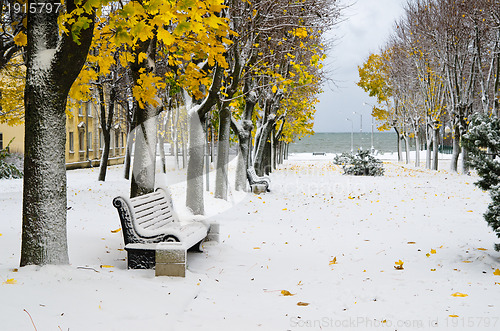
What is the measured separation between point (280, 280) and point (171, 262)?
148 centimetres

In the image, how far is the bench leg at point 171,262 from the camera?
5.64m

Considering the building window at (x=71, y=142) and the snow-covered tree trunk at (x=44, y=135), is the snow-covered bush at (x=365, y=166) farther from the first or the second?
the snow-covered tree trunk at (x=44, y=135)

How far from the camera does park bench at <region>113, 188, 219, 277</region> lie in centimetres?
565

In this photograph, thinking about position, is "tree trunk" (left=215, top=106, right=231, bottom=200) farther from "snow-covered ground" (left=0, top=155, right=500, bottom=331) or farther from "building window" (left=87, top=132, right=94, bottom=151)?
"building window" (left=87, top=132, right=94, bottom=151)

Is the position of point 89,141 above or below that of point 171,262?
above

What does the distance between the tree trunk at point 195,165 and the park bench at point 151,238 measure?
3.75 m

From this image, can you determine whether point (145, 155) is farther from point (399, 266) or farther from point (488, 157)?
point (488, 157)

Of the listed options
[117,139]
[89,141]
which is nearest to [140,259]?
[89,141]

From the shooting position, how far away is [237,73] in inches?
467

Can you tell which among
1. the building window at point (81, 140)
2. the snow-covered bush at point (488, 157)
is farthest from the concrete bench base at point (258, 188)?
the building window at point (81, 140)

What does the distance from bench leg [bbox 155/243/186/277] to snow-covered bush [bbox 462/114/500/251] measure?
13.4 feet

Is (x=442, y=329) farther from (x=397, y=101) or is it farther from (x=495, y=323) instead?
(x=397, y=101)

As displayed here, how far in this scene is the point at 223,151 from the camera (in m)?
13.9

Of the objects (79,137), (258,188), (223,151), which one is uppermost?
(79,137)
